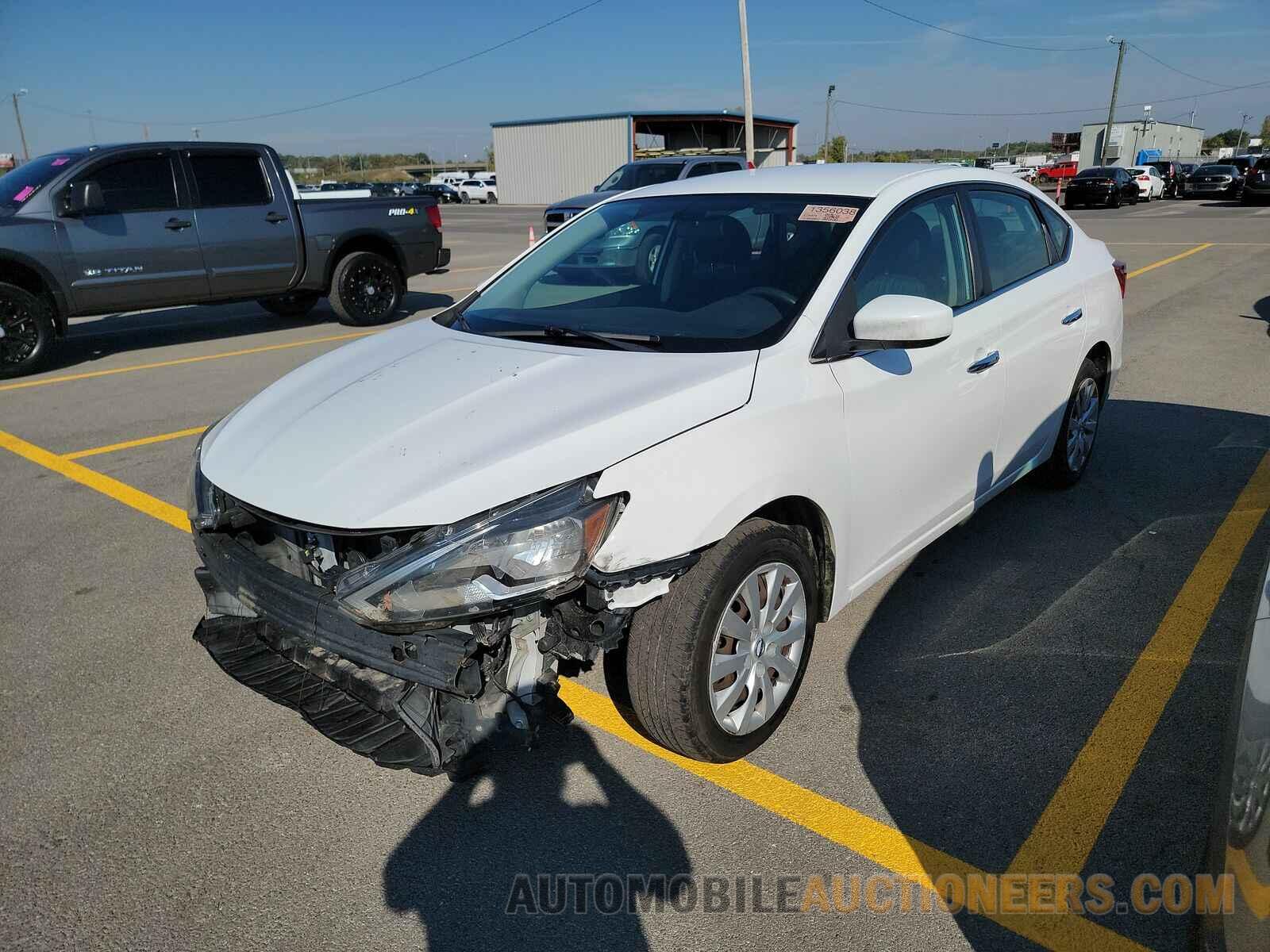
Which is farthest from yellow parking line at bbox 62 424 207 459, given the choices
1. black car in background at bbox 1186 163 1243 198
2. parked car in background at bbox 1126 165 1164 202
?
black car in background at bbox 1186 163 1243 198

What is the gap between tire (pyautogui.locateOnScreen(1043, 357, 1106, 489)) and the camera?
15.2 feet

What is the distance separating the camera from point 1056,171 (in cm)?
4866

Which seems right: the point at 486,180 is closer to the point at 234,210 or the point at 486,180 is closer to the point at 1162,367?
the point at 234,210

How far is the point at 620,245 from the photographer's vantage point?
3.85 m

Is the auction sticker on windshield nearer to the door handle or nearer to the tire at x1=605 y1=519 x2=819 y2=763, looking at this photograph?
the door handle

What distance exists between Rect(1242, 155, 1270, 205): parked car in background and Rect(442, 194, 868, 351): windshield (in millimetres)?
36024

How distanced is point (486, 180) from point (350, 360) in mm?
55640

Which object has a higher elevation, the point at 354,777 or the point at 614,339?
the point at 614,339

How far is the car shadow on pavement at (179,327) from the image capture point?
9.83m

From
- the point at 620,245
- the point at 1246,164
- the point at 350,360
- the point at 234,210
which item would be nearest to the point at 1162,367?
Answer: the point at 620,245

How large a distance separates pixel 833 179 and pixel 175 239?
306 inches

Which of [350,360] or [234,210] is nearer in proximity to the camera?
[350,360]

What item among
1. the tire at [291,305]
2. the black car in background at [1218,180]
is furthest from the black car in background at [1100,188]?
the tire at [291,305]

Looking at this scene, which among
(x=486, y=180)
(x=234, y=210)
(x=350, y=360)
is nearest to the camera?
(x=350, y=360)
